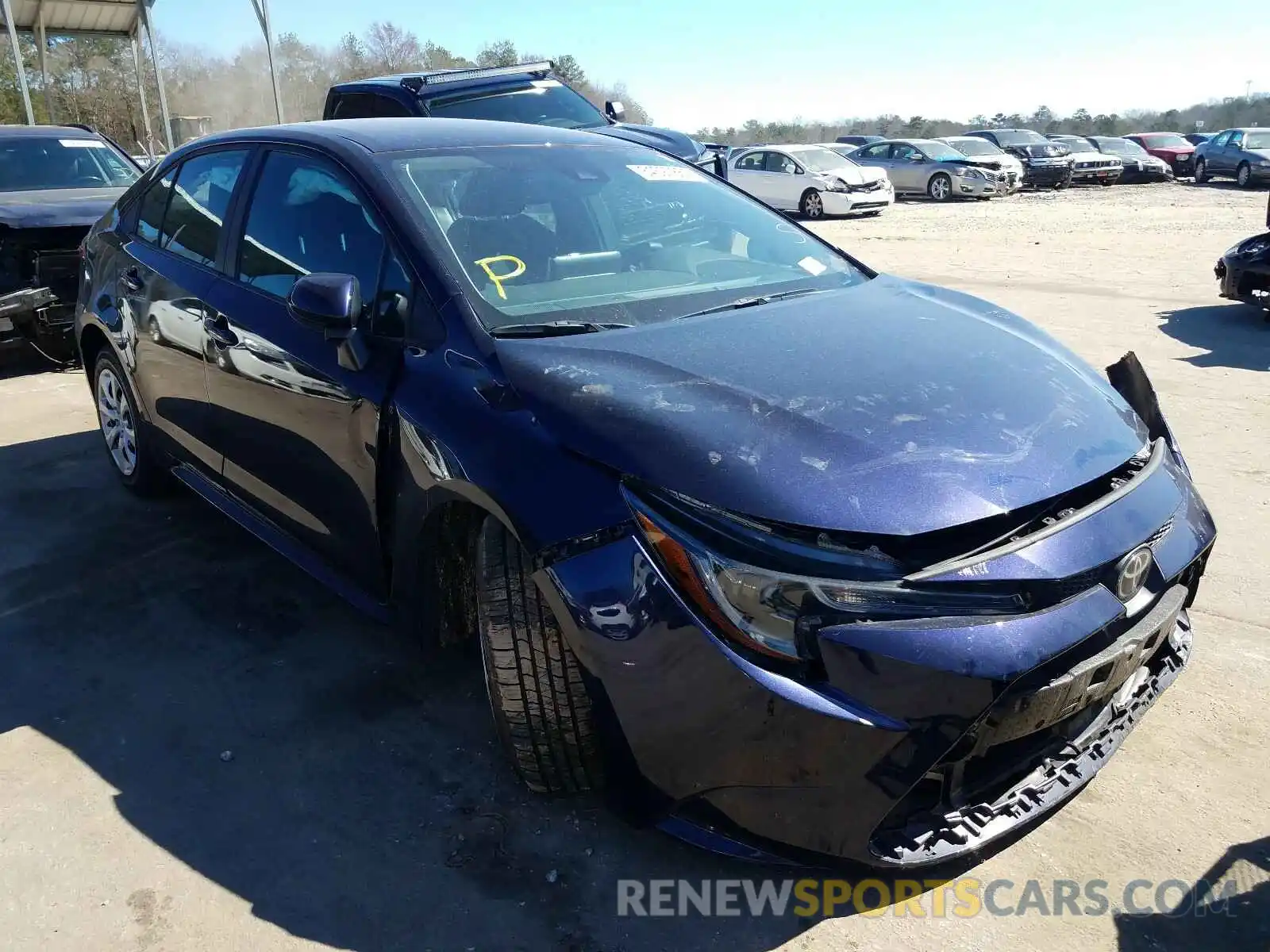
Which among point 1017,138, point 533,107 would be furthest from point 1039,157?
point 533,107

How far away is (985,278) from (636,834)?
9.63 m

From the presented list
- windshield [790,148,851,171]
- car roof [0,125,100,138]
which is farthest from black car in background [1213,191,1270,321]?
windshield [790,148,851,171]

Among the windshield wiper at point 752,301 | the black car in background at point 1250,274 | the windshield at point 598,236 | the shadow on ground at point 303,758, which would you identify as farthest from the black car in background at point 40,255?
the black car in background at point 1250,274

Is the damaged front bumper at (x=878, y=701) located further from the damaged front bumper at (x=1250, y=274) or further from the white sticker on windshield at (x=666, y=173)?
the damaged front bumper at (x=1250, y=274)

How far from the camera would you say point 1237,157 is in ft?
79.5

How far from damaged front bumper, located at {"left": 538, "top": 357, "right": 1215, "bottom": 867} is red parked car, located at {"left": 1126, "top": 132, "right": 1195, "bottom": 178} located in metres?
30.5

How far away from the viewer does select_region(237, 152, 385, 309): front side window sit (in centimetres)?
296

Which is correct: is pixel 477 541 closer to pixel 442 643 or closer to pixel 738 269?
pixel 442 643

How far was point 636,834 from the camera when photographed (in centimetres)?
252

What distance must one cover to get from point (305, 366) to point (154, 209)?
1.87 meters

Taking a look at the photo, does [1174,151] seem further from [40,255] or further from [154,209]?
[154,209]

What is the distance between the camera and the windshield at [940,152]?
23.0 metres

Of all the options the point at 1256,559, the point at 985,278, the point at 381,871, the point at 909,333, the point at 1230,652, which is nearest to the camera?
the point at 381,871

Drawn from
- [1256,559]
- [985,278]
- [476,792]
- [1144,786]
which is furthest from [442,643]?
[985,278]
